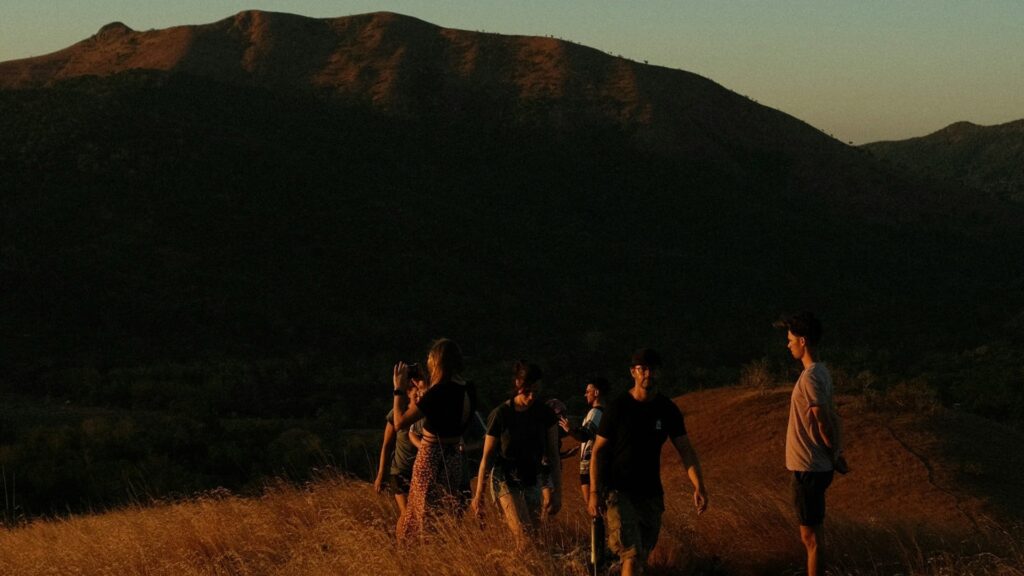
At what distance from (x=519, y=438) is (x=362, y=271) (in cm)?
5168

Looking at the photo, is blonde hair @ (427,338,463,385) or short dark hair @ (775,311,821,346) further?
blonde hair @ (427,338,463,385)

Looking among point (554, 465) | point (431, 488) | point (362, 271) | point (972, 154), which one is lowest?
point (362, 271)

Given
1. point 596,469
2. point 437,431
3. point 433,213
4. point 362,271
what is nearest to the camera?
point 596,469

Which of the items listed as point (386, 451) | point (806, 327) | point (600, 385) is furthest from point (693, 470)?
point (600, 385)

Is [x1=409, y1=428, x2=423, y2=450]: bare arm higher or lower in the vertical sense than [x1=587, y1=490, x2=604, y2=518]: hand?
higher

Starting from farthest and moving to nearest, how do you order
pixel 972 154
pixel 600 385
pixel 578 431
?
pixel 972 154 → pixel 600 385 → pixel 578 431

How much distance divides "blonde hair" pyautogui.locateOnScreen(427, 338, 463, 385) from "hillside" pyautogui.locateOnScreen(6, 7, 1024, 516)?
15.9 metres

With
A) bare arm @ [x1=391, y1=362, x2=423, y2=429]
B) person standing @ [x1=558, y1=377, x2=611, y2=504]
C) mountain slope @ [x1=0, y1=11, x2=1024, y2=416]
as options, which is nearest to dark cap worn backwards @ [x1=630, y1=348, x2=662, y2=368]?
bare arm @ [x1=391, y1=362, x2=423, y2=429]

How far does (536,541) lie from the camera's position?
8.75m

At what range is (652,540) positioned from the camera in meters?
7.67

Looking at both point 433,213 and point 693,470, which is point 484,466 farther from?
point 433,213

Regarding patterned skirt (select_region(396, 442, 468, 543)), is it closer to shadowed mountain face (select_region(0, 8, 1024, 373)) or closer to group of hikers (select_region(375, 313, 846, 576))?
group of hikers (select_region(375, 313, 846, 576))

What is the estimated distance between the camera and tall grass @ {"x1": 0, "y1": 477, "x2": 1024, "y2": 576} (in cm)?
801

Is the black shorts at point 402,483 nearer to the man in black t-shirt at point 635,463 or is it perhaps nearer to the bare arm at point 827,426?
the man in black t-shirt at point 635,463
